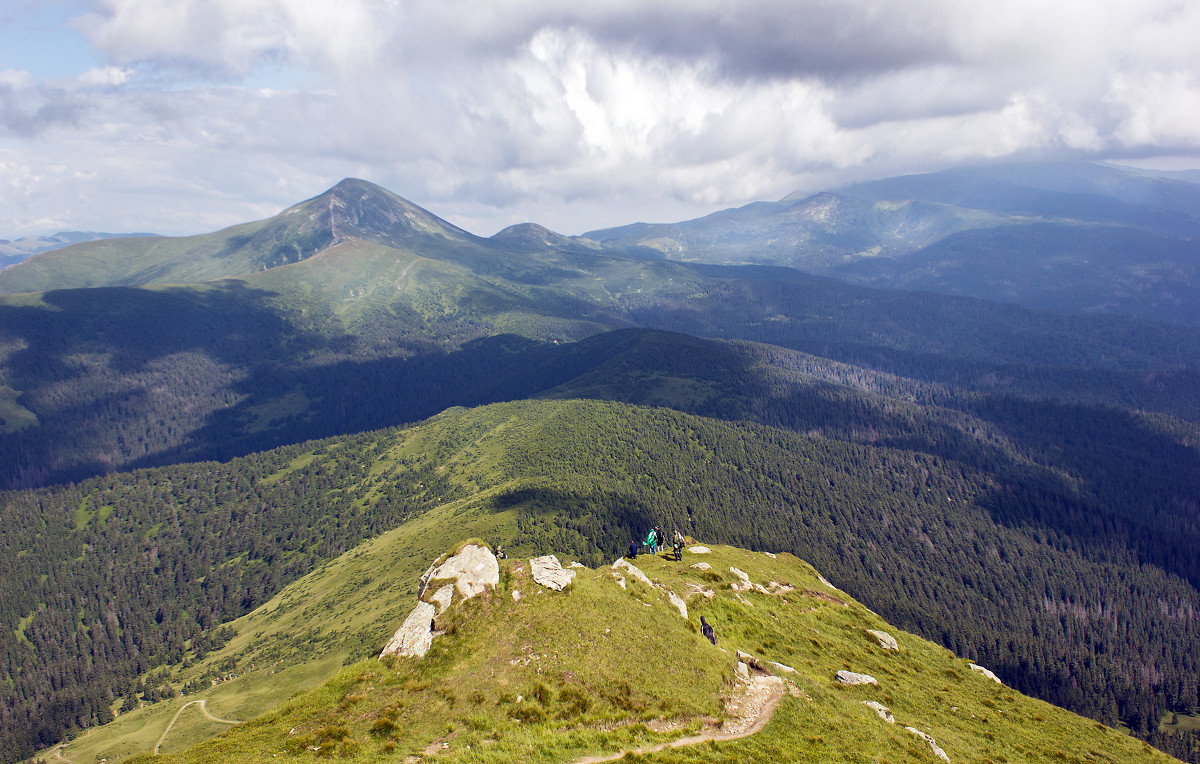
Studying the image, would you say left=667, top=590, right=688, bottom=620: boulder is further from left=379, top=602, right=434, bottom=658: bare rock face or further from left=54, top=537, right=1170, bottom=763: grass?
left=379, top=602, right=434, bottom=658: bare rock face

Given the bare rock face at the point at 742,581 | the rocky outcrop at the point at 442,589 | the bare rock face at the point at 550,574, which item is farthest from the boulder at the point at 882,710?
the rocky outcrop at the point at 442,589

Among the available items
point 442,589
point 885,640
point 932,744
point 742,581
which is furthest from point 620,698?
point 885,640

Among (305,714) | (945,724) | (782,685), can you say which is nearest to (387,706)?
(305,714)

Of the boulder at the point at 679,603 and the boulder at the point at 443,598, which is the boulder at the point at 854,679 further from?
the boulder at the point at 443,598

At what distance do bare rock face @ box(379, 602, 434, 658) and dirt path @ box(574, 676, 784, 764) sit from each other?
1798 cm

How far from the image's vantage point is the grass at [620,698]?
36844mm

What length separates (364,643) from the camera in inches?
6348

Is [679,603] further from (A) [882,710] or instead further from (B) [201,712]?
(B) [201,712]

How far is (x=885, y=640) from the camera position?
251 ft

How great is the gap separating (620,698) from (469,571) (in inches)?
742

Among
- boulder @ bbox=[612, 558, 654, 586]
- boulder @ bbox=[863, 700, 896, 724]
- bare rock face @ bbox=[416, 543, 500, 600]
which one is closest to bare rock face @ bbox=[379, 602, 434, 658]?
bare rock face @ bbox=[416, 543, 500, 600]

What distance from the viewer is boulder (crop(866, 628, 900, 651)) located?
75.7m

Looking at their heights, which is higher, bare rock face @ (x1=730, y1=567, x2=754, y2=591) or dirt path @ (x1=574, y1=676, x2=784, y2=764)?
dirt path @ (x1=574, y1=676, x2=784, y2=764)

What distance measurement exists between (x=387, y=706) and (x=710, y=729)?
25132mm
